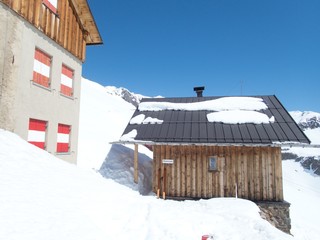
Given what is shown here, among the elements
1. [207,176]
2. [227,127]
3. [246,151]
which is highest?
[227,127]

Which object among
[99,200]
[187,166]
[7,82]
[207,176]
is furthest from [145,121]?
[99,200]

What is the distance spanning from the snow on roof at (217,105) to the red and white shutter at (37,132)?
7.93 m

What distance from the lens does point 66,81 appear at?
12.9 metres

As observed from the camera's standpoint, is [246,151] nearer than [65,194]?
No

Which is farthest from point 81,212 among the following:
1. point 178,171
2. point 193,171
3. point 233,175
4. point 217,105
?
point 217,105

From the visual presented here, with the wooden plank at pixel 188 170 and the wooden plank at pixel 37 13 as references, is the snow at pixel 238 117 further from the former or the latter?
the wooden plank at pixel 37 13

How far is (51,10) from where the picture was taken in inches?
447

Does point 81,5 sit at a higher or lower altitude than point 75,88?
higher

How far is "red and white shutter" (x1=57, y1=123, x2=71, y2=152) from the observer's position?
12234mm

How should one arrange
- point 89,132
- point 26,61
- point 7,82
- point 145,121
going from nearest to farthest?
point 7,82 < point 26,61 < point 145,121 < point 89,132

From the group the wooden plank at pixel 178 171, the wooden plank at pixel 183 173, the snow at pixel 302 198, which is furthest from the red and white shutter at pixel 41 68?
the snow at pixel 302 198

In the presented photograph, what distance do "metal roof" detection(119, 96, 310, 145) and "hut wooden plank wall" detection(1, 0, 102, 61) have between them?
5748 mm

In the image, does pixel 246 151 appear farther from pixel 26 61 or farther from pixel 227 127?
pixel 26 61

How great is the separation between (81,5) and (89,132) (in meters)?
11.9
